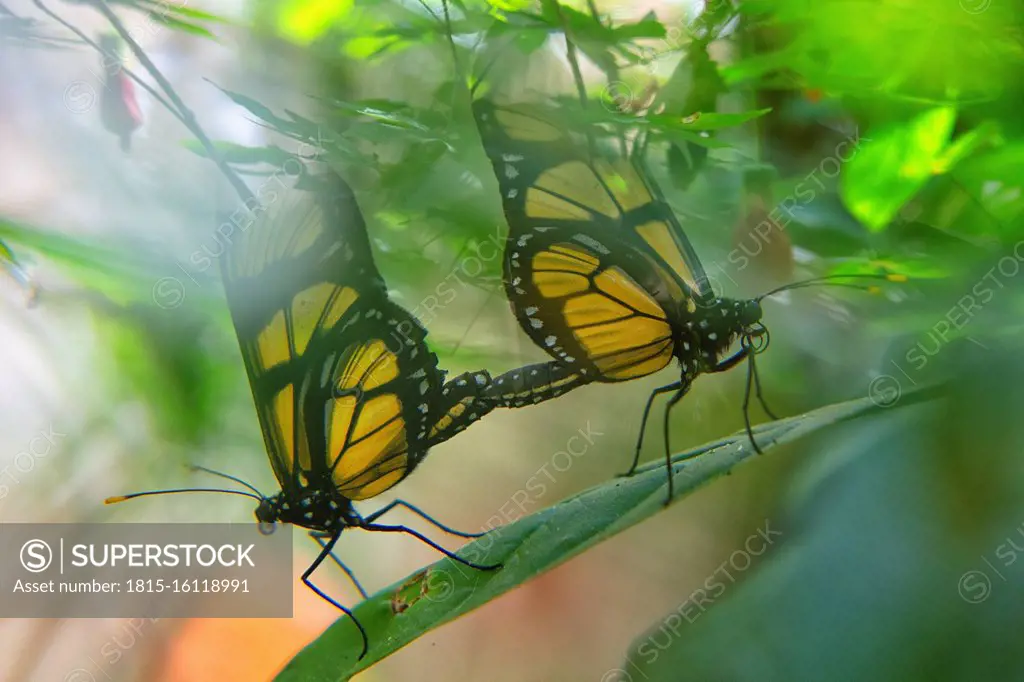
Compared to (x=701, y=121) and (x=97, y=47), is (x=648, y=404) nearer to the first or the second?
(x=701, y=121)

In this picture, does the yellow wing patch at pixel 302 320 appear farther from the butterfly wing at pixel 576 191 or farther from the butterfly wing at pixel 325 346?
the butterfly wing at pixel 576 191

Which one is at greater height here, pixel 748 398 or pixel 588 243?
pixel 588 243

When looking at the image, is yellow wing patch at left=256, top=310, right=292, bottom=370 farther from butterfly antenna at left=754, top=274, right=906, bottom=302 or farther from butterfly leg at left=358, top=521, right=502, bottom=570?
butterfly antenna at left=754, top=274, right=906, bottom=302

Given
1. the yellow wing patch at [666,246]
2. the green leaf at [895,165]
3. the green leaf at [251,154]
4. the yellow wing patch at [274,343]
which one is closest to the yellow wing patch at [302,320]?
the yellow wing patch at [274,343]

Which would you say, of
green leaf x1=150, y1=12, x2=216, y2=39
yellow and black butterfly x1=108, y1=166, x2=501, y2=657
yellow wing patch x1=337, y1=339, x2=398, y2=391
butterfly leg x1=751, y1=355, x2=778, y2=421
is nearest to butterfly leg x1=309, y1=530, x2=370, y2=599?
yellow and black butterfly x1=108, y1=166, x2=501, y2=657

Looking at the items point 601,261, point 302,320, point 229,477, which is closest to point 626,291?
point 601,261

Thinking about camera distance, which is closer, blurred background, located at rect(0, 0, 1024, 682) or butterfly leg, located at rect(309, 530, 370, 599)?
blurred background, located at rect(0, 0, 1024, 682)
